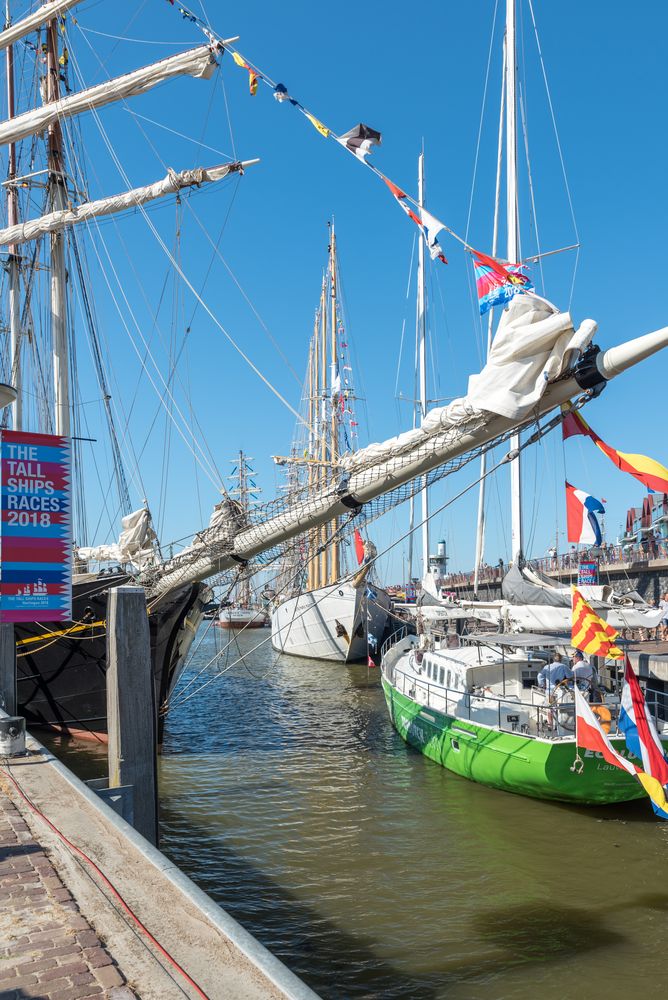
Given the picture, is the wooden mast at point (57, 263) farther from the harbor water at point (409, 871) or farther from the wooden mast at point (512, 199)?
the wooden mast at point (512, 199)

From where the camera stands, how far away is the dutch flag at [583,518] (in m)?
14.9

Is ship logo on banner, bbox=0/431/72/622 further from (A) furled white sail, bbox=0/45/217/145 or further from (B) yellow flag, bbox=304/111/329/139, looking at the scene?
(A) furled white sail, bbox=0/45/217/145

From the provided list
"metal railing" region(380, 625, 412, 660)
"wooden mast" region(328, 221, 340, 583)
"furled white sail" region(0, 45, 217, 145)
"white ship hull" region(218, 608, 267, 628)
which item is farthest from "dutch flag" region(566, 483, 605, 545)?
"white ship hull" region(218, 608, 267, 628)

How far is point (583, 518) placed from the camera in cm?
1496

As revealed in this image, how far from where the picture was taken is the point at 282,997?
3.94m

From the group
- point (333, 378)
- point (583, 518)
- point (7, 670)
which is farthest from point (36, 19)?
point (333, 378)

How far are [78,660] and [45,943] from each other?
12.8 meters

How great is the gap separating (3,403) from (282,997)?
6.71 m

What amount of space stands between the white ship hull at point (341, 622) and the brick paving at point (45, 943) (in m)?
29.2

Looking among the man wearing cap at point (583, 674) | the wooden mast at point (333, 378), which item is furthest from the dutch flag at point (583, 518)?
the wooden mast at point (333, 378)

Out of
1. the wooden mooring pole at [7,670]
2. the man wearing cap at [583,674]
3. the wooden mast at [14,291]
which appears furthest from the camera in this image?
the wooden mast at [14,291]

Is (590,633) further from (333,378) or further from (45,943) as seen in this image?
(333,378)

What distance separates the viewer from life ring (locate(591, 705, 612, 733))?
12969 mm

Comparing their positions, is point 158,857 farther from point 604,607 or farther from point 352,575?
point 352,575
